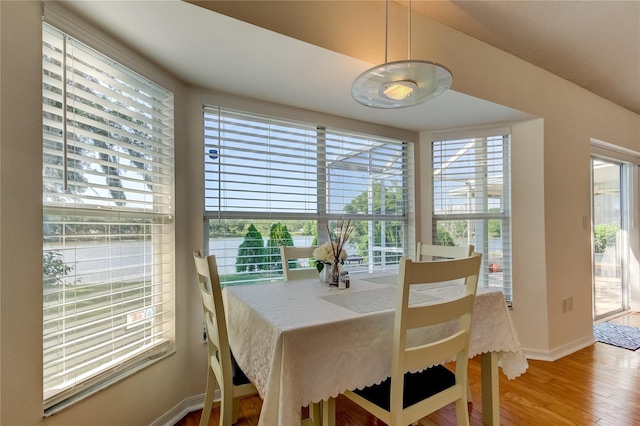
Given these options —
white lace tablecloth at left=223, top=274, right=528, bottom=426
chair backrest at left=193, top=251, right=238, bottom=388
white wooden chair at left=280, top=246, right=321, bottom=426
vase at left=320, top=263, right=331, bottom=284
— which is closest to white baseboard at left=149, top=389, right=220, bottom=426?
chair backrest at left=193, top=251, right=238, bottom=388

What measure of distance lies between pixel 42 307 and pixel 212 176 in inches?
46.6

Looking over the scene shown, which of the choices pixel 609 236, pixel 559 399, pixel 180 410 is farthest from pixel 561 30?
pixel 180 410

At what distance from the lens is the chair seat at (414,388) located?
125 centimetres

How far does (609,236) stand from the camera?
383cm

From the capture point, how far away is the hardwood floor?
1848mm

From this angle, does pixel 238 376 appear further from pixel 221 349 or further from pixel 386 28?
pixel 386 28

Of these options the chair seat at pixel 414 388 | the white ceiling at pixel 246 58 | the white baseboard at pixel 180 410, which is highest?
the white ceiling at pixel 246 58

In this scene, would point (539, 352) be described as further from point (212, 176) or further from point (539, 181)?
point (212, 176)

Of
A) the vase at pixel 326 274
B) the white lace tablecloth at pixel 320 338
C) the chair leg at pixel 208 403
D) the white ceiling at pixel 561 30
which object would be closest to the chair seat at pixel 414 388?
the white lace tablecloth at pixel 320 338

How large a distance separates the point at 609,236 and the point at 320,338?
446 centimetres

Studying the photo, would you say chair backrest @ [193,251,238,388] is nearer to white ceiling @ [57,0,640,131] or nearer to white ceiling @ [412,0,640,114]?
white ceiling @ [57,0,640,131]

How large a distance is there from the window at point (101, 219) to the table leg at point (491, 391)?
185cm

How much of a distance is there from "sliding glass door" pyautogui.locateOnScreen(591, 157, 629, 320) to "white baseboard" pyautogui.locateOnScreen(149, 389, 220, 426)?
168 inches

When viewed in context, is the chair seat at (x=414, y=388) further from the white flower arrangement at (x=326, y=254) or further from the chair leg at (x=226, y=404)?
the white flower arrangement at (x=326, y=254)
